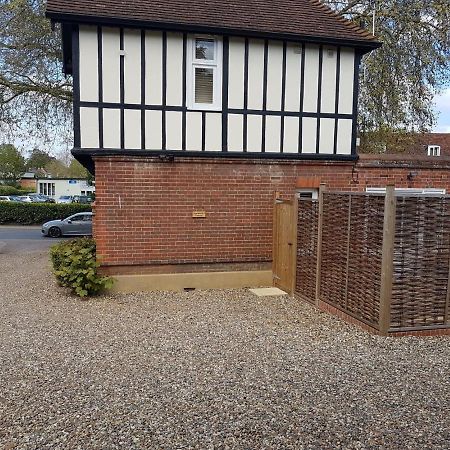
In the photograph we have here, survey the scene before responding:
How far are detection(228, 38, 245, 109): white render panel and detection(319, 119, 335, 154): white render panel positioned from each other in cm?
183

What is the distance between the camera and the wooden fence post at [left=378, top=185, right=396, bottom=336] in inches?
232

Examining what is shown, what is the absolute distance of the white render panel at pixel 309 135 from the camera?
950 centimetres

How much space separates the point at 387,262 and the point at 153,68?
5.65 m

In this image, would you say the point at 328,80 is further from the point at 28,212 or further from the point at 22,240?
the point at 28,212

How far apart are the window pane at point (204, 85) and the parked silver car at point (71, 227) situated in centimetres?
1470

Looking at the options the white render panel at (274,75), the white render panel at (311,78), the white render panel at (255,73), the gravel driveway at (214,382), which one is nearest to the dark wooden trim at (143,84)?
the white render panel at (255,73)

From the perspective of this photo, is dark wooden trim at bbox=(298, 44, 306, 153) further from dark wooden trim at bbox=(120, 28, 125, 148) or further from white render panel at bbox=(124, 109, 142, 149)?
dark wooden trim at bbox=(120, 28, 125, 148)

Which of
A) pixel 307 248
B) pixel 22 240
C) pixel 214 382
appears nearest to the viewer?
pixel 214 382

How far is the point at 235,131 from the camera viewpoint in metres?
9.19

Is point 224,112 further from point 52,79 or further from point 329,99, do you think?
point 52,79

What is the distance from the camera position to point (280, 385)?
4445 mm

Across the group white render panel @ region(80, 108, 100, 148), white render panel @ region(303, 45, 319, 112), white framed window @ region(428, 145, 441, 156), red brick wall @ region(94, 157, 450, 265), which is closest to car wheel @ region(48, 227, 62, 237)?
red brick wall @ region(94, 157, 450, 265)

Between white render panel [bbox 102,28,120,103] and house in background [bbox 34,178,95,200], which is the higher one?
white render panel [bbox 102,28,120,103]

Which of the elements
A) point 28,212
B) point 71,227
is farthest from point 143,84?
point 28,212
